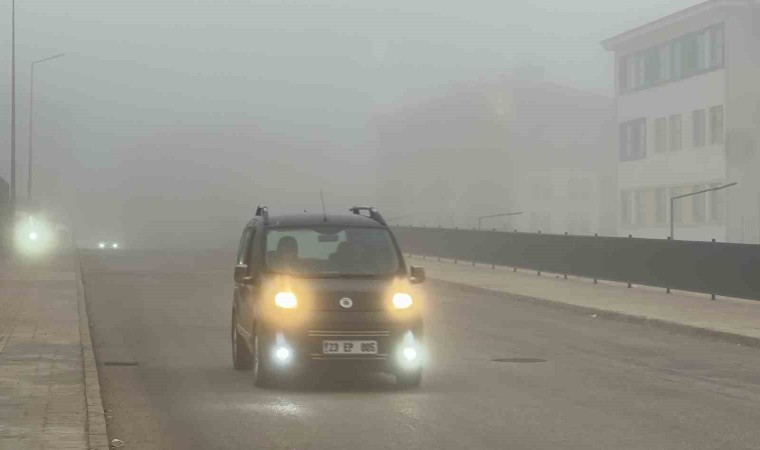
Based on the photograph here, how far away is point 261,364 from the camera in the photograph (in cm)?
1363

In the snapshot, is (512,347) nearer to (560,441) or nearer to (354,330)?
(354,330)

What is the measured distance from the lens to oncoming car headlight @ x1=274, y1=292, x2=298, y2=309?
44.3 ft

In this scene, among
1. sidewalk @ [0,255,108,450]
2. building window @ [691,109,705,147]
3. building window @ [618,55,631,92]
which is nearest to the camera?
sidewalk @ [0,255,108,450]

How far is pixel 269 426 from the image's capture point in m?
11.1

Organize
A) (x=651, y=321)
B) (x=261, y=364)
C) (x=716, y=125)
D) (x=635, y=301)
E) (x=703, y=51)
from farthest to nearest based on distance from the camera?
1. (x=703, y=51)
2. (x=716, y=125)
3. (x=635, y=301)
4. (x=651, y=321)
5. (x=261, y=364)

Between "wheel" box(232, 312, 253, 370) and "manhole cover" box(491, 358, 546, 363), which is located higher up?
"wheel" box(232, 312, 253, 370)

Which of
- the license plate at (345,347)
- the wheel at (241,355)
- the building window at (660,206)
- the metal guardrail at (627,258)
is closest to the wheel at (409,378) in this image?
the license plate at (345,347)

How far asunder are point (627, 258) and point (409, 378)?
56.5ft

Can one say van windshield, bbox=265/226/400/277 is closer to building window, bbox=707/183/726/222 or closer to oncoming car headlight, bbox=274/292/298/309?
oncoming car headlight, bbox=274/292/298/309

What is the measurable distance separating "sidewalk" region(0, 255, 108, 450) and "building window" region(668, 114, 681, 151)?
126 ft

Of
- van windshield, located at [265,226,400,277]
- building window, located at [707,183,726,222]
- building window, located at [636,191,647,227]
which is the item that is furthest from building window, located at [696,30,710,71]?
van windshield, located at [265,226,400,277]

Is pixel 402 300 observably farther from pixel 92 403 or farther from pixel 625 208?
pixel 625 208

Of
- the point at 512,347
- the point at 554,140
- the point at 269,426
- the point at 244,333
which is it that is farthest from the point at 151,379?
the point at 554,140

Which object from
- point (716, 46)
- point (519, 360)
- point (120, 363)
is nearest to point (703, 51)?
point (716, 46)
